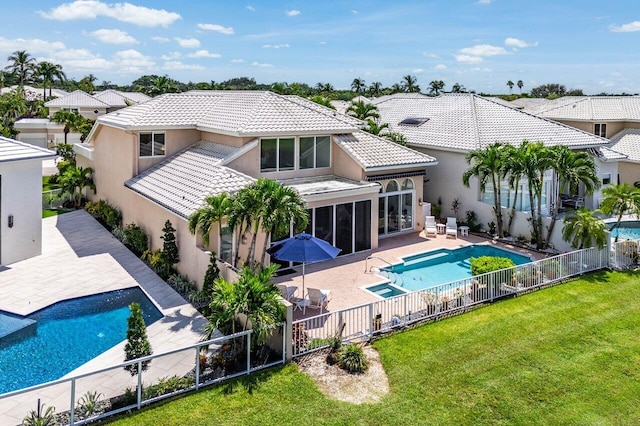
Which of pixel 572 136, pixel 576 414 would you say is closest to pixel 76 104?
pixel 572 136

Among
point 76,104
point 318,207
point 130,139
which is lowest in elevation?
point 318,207

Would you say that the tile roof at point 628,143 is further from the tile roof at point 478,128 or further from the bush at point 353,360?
the bush at point 353,360

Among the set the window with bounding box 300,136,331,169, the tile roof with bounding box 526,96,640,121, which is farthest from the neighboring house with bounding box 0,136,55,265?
the tile roof with bounding box 526,96,640,121

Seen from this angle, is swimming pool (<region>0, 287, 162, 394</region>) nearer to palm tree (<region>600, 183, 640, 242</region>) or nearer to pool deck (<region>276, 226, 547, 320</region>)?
pool deck (<region>276, 226, 547, 320</region>)

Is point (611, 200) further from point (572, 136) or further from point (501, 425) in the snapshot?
point (501, 425)

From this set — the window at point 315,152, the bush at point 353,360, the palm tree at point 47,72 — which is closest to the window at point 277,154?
the window at point 315,152
